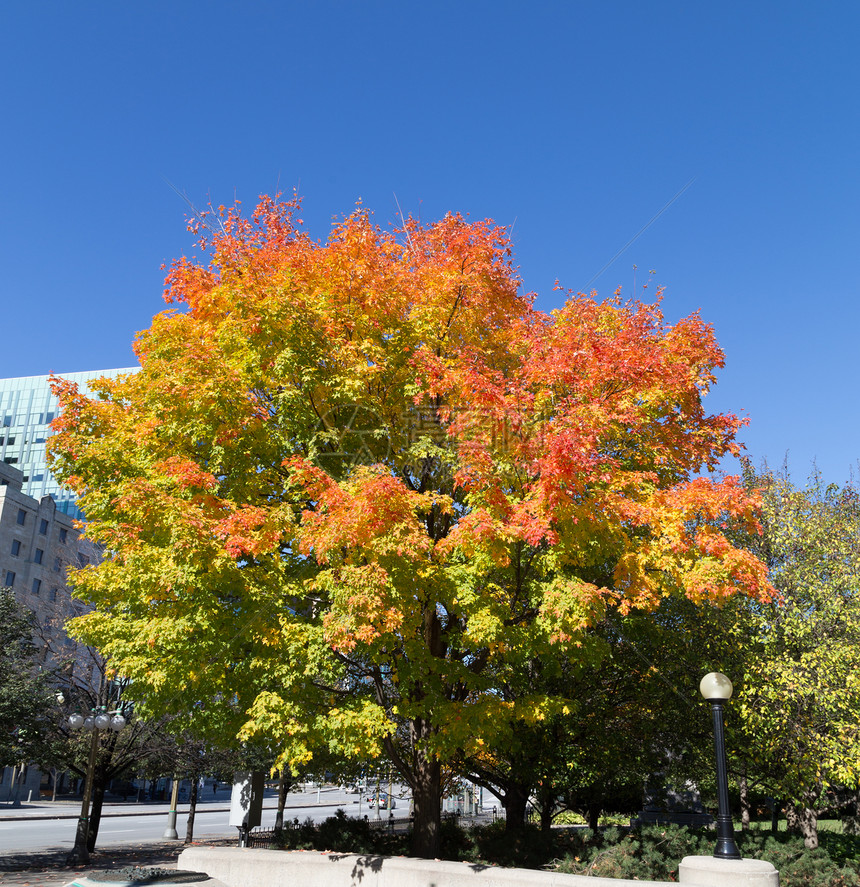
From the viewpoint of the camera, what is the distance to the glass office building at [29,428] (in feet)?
388

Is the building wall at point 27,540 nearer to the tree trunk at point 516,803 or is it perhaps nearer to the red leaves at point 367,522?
the tree trunk at point 516,803

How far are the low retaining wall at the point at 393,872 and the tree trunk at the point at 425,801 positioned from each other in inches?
48.0

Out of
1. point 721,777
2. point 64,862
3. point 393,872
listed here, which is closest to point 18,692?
point 64,862

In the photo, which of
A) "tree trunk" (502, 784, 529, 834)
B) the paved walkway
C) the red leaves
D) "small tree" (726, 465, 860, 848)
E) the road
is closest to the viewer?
the red leaves

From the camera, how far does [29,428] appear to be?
122 m

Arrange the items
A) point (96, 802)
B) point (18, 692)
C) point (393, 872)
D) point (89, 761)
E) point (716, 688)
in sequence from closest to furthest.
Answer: point (716, 688) < point (393, 872) < point (89, 761) < point (18, 692) < point (96, 802)

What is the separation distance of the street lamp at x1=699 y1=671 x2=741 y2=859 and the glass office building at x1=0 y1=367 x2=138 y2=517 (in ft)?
399

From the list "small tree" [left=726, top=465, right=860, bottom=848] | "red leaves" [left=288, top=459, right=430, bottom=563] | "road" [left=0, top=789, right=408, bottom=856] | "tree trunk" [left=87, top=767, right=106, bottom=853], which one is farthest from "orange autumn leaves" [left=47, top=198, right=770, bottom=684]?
"road" [left=0, top=789, right=408, bottom=856]

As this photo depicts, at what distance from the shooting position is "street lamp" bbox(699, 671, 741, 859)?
9797 mm

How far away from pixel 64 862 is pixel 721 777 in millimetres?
18795

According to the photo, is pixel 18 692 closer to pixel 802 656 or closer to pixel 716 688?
pixel 716 688

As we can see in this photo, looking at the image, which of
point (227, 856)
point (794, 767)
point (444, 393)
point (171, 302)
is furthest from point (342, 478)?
point (794, 767)

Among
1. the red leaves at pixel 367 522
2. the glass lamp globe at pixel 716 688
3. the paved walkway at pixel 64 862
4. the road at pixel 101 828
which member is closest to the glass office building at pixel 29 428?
the road at pixel 101 828

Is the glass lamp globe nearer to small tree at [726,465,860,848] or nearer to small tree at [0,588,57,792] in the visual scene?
small tree at [726,465,860,848]
